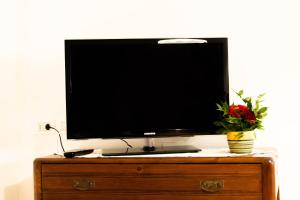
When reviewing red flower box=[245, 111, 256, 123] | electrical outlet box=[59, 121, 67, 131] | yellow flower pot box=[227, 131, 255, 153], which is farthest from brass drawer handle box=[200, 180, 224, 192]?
electrical outlet box=[59, 121, 67, 131]

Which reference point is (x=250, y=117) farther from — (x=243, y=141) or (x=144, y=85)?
(x=144, y=85)

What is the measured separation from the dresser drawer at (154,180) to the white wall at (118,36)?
0.53 m

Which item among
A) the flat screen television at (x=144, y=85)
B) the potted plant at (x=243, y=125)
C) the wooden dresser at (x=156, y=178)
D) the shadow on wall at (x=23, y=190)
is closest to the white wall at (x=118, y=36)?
the shadow on wall at (x=23, y=190)

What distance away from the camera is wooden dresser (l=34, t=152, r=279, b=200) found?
168 cm

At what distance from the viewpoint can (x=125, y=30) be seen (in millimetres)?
2314

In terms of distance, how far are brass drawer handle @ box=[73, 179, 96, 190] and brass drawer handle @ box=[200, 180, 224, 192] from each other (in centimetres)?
50

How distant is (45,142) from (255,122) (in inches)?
50.0

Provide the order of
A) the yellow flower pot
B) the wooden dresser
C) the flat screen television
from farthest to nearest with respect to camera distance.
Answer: the flat screen television, the yellow flower pot, the wooden dresser

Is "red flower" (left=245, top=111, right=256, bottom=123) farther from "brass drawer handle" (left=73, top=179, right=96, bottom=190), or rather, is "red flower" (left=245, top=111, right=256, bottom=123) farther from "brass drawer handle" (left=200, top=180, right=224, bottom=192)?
"brass drawer handle" (left=73, top=179, right=96, bottom=190)

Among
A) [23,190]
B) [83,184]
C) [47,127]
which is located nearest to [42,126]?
[47,127]

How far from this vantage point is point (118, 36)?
2.32 metres

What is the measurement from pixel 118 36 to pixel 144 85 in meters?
0.47

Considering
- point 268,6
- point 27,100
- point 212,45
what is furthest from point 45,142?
point 268,6

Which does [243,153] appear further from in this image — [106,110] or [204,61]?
[106,110]
